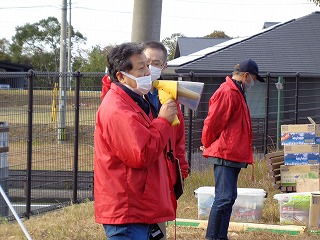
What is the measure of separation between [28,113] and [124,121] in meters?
5.37

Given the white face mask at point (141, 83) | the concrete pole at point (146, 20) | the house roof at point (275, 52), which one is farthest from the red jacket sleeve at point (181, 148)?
the house roof at point (275, 52)

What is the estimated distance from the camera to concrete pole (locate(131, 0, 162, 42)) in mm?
7691

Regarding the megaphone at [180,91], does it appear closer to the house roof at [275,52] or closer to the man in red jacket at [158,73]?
the man in red jacket at [158,73]

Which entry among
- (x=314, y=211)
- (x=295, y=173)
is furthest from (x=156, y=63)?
(x=295, y=173)

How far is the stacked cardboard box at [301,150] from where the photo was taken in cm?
1037

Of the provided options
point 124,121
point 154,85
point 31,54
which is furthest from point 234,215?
point 31,54

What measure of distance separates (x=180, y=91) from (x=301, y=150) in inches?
253

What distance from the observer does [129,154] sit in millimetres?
3846

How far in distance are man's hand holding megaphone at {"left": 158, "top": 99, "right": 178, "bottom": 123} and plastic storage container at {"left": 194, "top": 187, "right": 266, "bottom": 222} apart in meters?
4.52

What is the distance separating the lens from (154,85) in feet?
14.9

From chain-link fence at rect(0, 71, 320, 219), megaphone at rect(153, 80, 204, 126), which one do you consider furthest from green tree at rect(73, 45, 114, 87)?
megaphone at rect(153, 80, 204, 126)

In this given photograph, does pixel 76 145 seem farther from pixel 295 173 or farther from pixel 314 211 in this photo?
pixel 314 211

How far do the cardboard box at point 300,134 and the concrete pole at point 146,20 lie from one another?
135 inches

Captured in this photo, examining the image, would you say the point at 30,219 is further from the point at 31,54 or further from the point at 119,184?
the point at 31,54
